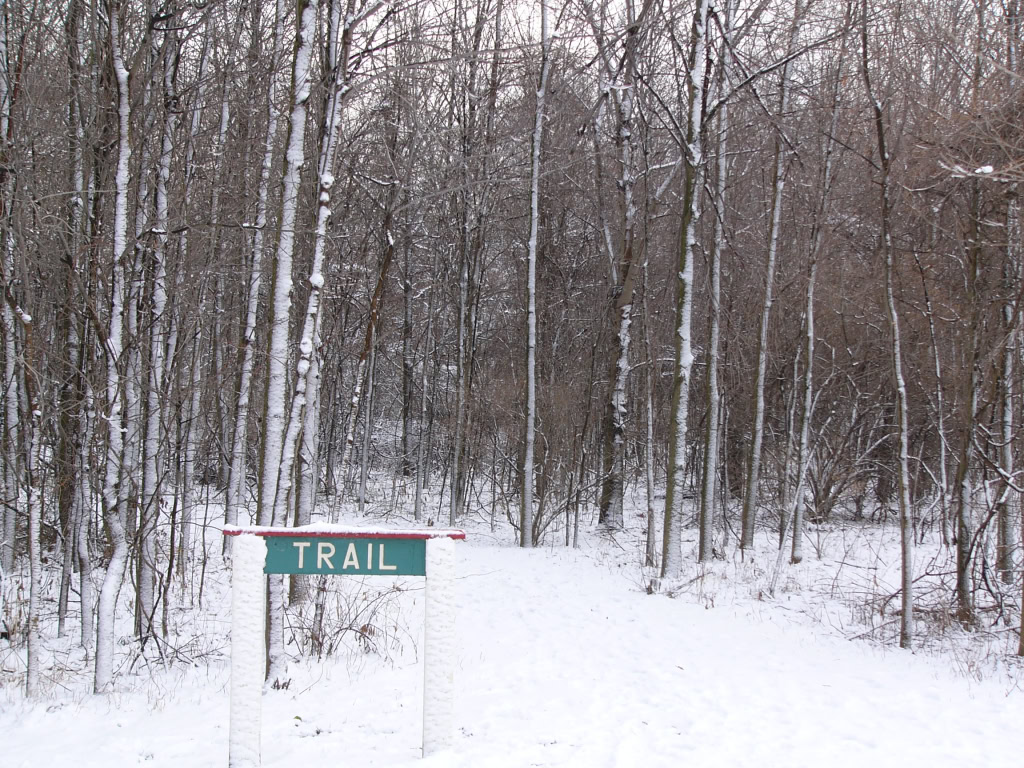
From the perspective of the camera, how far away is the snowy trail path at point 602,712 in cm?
400

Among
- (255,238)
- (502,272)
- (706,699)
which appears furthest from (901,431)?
(502,272)

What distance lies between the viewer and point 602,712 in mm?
4754

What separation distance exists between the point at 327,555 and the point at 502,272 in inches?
717

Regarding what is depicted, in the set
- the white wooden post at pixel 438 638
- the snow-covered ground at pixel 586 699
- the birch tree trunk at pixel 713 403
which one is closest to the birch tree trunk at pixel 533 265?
the birch tree trunk at pixel 713 403

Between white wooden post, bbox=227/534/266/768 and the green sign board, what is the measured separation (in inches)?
2.7

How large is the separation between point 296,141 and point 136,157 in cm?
193

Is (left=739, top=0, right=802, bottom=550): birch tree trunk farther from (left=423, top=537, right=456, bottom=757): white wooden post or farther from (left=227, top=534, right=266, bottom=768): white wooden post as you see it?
(left=227, top=534, right=266, bottom=768): white wooden post

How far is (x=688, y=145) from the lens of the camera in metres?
9.19

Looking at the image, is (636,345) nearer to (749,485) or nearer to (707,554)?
(749,485)

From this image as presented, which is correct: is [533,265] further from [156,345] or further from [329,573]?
[329,573]

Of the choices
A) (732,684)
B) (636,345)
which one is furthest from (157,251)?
(636,345)

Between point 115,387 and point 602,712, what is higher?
point 115,387

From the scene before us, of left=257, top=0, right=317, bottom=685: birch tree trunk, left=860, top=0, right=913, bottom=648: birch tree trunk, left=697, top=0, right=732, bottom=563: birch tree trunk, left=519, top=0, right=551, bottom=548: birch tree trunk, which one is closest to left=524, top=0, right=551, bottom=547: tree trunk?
left=519, top=0, right=551, bottom=548: birch tree trunk

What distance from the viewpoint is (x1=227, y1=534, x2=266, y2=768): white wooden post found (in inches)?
136
